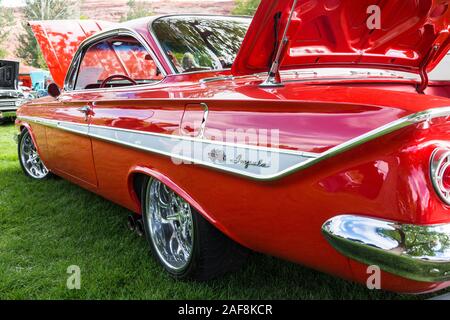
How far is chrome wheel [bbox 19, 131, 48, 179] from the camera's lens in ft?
16.5

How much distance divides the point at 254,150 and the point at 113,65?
2.87 metres

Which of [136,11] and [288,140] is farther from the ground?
[136,11]

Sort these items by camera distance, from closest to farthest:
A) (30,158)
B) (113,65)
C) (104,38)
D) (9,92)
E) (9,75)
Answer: (104,38) → (113,65) → (30,158) → (9,92) → (9,75)

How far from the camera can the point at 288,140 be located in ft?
5.38

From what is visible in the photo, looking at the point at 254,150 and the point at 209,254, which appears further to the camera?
the point at 209,254

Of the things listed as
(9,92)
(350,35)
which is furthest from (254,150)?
(9,92)

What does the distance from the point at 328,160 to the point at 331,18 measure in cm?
92

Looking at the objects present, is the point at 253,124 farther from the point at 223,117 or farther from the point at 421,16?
the point at 421,16

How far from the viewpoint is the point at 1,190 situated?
4609 millimetres

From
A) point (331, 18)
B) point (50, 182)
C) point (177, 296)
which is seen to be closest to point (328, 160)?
point (331, 18)

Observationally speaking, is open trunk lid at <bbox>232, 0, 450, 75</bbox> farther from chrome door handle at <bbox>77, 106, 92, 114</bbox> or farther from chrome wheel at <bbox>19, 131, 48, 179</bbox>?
chrome wheel at <bbox>19, 131, 48, 179</bbox>

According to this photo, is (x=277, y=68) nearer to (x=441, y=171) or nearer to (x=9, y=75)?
(x=441, y=171)

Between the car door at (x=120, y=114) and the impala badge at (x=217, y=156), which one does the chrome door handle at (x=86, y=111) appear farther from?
the impala badge at (x=217, y=156)

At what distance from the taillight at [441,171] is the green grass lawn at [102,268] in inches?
42.2
